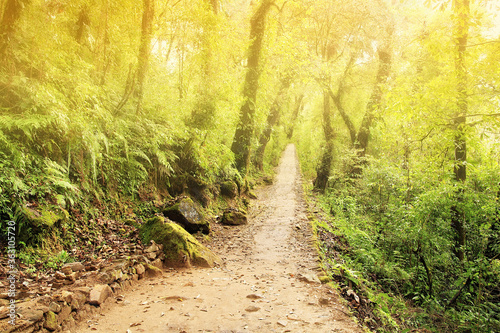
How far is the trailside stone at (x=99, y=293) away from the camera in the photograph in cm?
377

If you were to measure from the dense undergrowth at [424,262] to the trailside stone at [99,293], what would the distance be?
12.4 ft

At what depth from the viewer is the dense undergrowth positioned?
19.0ft

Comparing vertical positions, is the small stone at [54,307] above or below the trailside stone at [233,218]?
above

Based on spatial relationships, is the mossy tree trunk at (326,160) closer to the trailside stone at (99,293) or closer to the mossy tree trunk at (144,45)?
the mossy tree trunk at (144,45)

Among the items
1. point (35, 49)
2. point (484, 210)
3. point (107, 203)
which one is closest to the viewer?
point (35, 49)

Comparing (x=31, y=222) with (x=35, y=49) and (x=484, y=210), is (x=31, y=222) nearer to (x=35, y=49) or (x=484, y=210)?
(x=35, y=49)

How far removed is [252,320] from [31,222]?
3506 millimetres

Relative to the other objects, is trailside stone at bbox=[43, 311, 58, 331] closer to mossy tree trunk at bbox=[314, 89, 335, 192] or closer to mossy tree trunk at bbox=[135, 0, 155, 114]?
mossy tree trunk at bbox=[135, 0, 155, 114]

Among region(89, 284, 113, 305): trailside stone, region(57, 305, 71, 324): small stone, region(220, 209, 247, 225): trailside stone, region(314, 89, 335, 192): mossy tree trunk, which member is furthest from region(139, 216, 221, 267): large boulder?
region(314, 89, 335, 192): mossy tree trunk

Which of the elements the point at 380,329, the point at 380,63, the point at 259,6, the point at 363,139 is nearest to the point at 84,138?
the point at 380,329

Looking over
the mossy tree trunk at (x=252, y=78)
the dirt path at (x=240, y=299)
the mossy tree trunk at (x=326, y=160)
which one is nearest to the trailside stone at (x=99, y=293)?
the dirt path at (x=240, y=299)

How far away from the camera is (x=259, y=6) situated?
13.1 meters

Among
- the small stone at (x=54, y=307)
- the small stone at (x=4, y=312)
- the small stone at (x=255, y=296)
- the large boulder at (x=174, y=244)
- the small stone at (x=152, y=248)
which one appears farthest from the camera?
the large boulder at (x=174, y=244)

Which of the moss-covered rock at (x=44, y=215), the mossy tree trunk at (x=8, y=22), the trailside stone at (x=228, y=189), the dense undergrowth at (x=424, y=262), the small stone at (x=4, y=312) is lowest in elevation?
the dense undergrowth at (x=424, y=262)
